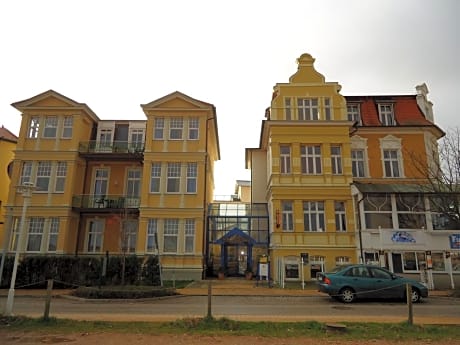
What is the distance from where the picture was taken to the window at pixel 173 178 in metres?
24.4

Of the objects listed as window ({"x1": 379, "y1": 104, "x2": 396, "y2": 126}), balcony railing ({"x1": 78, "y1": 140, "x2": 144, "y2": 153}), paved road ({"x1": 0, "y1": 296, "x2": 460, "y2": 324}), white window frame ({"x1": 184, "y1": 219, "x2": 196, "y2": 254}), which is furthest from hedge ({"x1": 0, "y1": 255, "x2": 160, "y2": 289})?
window ({"x1": 379, "y1": 104, "x2": 396, "y2": 126})

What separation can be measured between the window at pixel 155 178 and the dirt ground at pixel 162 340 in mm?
16528

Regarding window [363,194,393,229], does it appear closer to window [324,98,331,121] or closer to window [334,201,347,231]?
window [334,201,347,231]

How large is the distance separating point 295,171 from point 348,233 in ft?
17.3

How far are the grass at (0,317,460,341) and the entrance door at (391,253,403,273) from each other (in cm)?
1289

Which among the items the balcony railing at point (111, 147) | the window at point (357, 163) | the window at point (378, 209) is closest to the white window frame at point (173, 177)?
the balcony railing at point (111, 147)

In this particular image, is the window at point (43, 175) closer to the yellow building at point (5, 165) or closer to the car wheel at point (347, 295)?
the yellow building at point (5, 165)

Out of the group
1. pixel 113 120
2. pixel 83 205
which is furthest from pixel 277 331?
pixel 113 120

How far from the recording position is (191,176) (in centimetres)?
2462

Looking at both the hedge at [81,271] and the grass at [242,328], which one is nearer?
the grass at [242,328]

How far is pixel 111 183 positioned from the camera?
1045 inches

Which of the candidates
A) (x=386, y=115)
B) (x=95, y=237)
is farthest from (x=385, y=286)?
(x=95, y=237)

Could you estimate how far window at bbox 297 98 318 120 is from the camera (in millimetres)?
24938

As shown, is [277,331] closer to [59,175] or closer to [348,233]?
[348,233]
